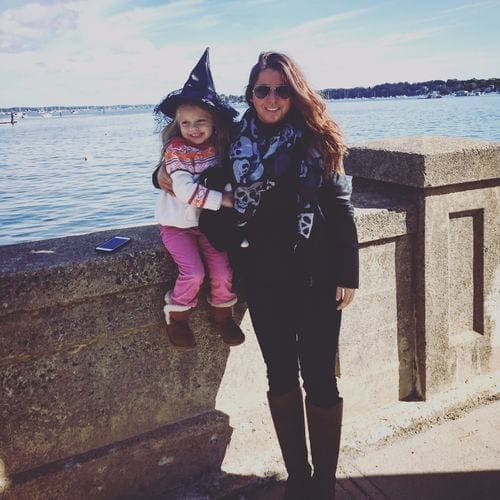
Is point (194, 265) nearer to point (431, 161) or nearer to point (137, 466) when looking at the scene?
point (137, 466)

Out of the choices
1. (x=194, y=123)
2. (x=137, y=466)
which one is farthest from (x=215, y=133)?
(x=137, y=466)

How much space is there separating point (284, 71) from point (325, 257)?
0.80 metres

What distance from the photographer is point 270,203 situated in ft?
7.14

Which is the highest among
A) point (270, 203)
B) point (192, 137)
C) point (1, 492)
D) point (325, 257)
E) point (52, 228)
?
point (192, 137)

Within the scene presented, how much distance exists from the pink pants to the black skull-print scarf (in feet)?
0.87

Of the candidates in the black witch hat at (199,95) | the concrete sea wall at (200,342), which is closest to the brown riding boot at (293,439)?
the concrete sea wall at (200,342)

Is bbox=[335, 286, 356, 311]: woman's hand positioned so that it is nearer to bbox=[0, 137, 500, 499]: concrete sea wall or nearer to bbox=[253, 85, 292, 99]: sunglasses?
bbox=[0, 137, 500, 499]: concrete sea wall

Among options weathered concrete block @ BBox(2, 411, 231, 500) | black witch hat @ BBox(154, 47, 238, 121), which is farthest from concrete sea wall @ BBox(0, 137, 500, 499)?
black witch hat @ BBox(154, 47, 238, 121)

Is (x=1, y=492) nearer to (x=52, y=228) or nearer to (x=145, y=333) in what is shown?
(x=145, y=333)

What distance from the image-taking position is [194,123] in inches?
93.0

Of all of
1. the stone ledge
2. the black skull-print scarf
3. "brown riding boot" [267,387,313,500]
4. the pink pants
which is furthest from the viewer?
the stone ledge

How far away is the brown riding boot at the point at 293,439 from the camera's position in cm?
243

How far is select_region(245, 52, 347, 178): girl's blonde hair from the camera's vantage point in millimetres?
2162

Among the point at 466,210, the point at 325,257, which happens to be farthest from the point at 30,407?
the point at 466,210
